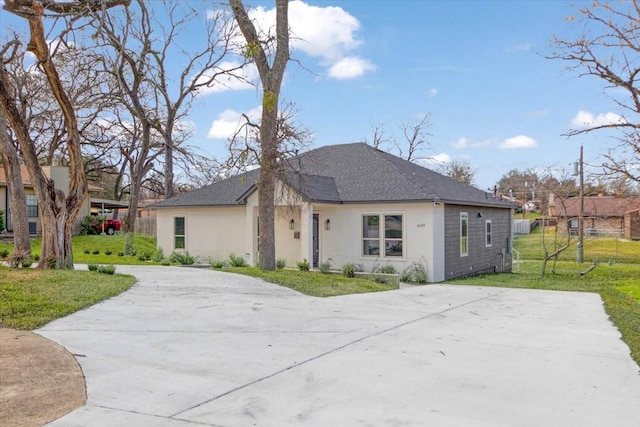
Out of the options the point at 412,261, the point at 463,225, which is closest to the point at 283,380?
the point at 412,261

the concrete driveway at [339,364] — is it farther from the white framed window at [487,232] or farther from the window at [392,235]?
the white framed window at [487,232]

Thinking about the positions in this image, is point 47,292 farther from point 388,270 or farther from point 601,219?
point 601,219

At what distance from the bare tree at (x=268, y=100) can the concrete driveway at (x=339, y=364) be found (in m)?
4.77

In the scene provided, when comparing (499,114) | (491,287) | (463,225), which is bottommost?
(491,287)

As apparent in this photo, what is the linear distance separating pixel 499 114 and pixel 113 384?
20.1m

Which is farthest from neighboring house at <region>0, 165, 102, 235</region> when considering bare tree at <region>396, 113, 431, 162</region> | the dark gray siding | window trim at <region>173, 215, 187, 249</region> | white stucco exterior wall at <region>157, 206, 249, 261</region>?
bare tree at <region>396, 113, 431, 162</region>

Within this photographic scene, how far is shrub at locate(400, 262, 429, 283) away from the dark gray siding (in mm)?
1052

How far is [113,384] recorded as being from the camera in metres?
4.65

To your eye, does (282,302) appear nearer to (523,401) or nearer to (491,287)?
(523,401)

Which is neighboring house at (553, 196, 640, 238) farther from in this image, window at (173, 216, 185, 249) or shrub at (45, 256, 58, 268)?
shrub at (45, 256, 58, 268)

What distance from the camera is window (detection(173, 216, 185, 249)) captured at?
1997 centimetres

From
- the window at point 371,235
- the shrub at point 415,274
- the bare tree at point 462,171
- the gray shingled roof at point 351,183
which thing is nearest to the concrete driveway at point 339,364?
the shrub at point 415,274

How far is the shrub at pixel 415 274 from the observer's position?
50.7 feet

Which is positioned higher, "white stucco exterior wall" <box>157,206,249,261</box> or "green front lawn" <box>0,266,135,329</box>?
"white stucco exterior wall" <box>157,206,249,261</box>
